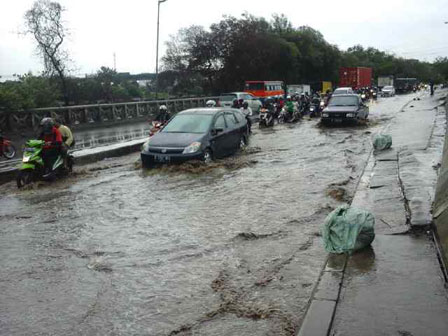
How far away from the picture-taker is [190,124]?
40.6ft

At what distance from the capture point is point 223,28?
2098 inches

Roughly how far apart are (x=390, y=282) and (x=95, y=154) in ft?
36.7

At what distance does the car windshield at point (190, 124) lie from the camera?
479 inches

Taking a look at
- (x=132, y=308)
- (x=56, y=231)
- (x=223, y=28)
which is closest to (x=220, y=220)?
(x=56, y=231)

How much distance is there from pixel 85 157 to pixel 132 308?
9.91m

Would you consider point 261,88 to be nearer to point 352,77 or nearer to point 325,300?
point 352,77

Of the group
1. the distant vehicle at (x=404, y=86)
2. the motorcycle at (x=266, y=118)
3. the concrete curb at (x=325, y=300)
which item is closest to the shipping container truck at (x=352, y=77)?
the distant vehicle at (x=404, y=86)

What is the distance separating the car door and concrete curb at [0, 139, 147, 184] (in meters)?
3.91

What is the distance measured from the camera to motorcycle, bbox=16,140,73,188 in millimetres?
10133

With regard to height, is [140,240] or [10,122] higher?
[10,122]

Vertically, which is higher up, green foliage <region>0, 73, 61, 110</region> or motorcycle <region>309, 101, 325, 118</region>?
green foliage <region>0, 73, 61, 110</region>

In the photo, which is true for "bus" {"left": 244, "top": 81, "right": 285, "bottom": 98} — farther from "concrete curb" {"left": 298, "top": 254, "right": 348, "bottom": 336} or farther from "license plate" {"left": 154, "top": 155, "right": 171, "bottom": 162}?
"concrete curb" {"left": 298, "top": 254, "right": 348, "bottom": 336}

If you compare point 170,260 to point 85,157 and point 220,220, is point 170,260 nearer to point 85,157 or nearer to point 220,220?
point 220,220

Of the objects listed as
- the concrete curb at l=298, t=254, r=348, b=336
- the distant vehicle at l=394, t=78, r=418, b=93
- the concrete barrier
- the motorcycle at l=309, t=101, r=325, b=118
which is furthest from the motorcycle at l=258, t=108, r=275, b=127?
the distant vehicle at l=394, t=78, r=418, b=93
